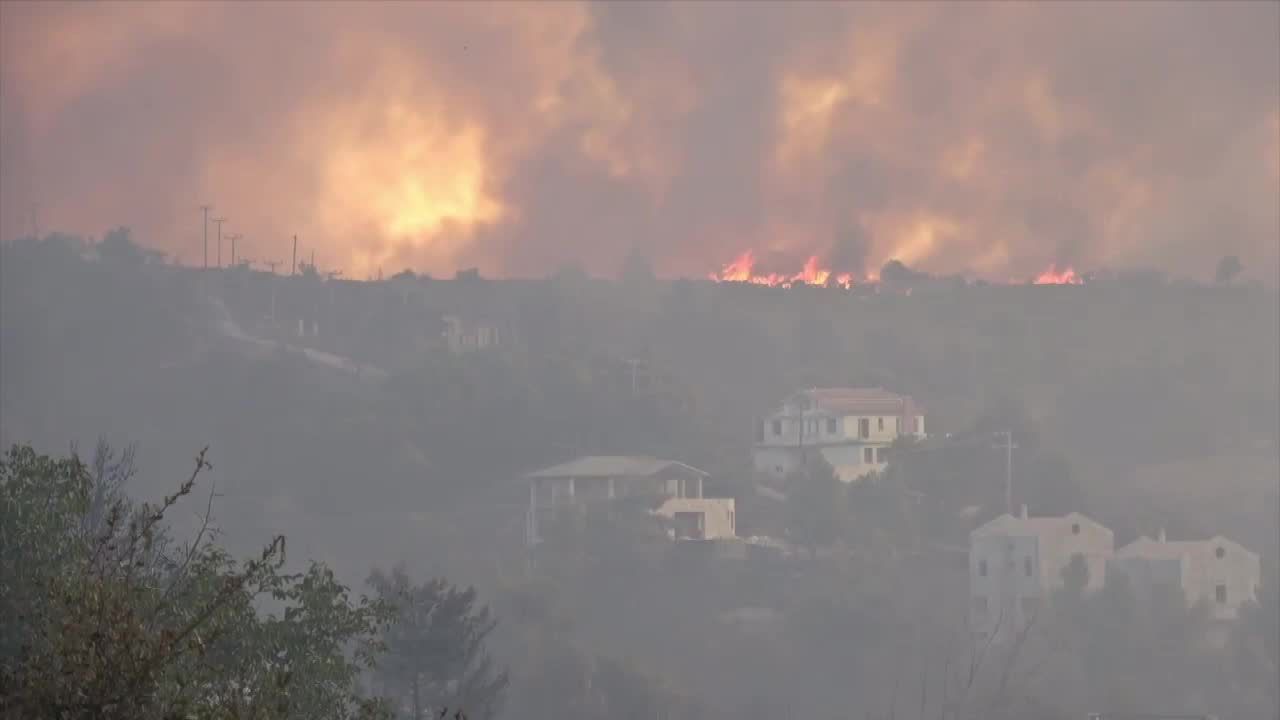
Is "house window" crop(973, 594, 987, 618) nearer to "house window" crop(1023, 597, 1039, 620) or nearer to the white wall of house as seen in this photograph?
"house window" crop(1023, 597, 1039, 620)

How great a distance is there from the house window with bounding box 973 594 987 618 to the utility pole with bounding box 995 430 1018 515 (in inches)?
279

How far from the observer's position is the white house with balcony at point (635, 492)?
7725 cm

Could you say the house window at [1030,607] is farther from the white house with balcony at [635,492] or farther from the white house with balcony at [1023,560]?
the white house with balcony at [635,492]

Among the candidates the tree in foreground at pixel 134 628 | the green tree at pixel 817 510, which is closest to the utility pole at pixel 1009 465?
the green tree at pixel 817 510

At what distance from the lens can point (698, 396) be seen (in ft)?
359

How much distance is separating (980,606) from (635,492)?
1451 centimetres

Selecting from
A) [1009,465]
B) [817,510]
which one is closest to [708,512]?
[817,510]

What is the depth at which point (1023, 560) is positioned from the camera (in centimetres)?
7100

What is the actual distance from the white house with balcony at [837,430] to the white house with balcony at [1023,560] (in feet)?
52.2

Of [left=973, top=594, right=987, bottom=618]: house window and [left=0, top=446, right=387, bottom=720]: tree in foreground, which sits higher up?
[left=0, top=446, right=387, bottom=720]: tree in foreground

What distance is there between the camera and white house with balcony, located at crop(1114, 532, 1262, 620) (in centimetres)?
7062

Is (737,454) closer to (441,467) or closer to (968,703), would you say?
(441,467)

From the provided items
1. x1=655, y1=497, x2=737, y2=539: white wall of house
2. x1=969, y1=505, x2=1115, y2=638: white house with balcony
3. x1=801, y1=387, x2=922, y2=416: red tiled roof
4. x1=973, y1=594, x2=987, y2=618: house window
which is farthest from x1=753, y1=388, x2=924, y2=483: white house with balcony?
x1=973, y1=594, x2=987, y2=618: house window

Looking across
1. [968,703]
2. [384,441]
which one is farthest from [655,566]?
[384,441]
